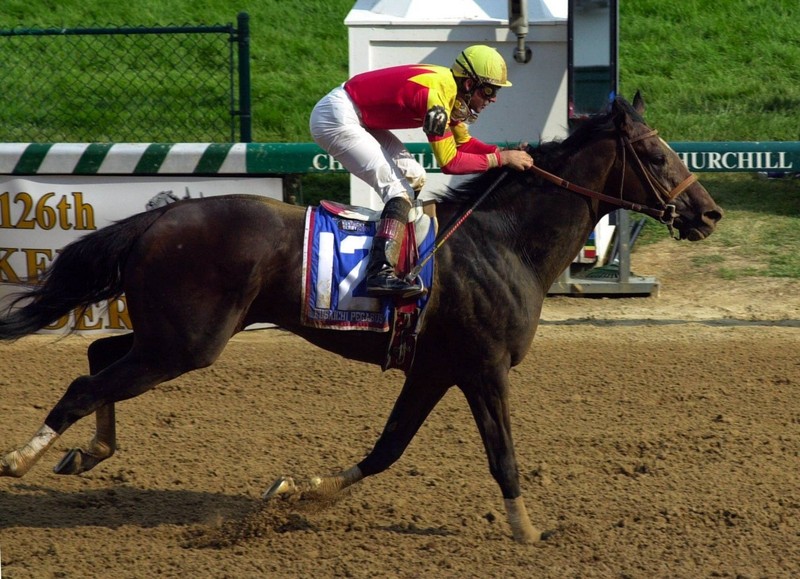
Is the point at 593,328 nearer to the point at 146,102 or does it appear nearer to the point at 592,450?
the point at 592,450

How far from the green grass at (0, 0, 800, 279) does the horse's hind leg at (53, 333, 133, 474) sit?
5.49 metres

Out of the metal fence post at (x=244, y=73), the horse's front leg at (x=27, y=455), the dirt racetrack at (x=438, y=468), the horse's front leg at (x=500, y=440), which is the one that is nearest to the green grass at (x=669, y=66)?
the metal fence post at (x=244, y=73)

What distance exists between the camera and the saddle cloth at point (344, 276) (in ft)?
15.7

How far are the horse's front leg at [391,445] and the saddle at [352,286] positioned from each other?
0.36m

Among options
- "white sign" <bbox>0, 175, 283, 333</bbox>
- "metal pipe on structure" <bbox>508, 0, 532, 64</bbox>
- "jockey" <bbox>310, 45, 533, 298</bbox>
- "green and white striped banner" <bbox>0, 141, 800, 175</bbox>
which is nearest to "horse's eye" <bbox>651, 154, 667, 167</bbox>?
"jockey" <bbox>310, 45, 533, 298</bbox>

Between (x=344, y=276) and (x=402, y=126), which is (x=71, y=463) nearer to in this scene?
(x=344, y=276)

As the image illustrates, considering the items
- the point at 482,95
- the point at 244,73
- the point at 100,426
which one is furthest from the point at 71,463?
the point at 244,73

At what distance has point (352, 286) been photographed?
4793mm

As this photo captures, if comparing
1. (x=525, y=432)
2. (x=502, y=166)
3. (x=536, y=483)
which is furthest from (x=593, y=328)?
(x=502, y=166)

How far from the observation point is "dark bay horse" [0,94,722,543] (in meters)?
4.76

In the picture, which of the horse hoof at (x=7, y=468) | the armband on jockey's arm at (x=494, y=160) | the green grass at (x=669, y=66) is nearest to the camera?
the horse hoof at (x=7, y=468)

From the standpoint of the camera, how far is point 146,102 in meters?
11.4

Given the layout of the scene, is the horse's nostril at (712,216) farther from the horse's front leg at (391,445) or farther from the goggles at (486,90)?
the horse's front leg at (391,445)

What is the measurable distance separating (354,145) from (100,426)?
5.88 feet
